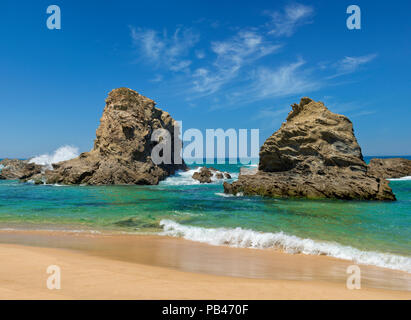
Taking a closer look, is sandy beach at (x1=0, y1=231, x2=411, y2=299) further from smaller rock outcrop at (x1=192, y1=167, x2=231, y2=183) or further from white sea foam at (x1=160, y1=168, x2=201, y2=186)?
smaller rock outcrop at (x1=192, y1=167, x2=231, y2=183)

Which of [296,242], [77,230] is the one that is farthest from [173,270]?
[77,230]

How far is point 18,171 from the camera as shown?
159 feet

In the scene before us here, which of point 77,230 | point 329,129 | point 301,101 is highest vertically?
point 301,101

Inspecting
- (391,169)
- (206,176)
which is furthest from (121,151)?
(391,169)

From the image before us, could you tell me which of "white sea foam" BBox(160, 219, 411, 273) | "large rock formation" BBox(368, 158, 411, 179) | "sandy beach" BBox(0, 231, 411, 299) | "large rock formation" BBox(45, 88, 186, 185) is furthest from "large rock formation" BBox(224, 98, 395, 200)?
"large rock formation" BBox(368, 158, 411, 179)

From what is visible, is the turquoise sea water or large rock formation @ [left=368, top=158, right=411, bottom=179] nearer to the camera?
the turquoise sea water

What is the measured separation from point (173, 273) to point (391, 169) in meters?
54.1

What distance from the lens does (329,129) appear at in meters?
25.3

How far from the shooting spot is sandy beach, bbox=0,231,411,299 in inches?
194

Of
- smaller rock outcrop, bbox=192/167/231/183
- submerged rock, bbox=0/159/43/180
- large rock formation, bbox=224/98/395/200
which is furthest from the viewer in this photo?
submerged rock, bbox=0/159/43/180

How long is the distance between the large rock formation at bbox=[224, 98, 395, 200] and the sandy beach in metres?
15.1

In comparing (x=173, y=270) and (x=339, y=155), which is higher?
(x=339, y=155)
